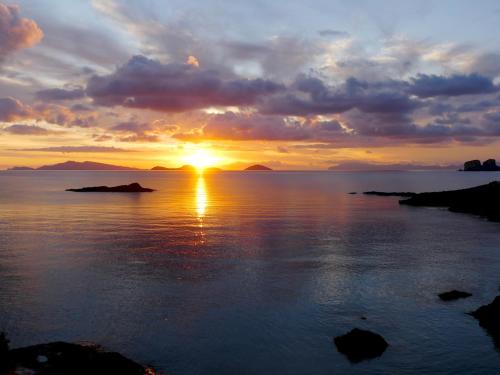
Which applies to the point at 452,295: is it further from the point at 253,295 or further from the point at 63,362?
the point at 63,362

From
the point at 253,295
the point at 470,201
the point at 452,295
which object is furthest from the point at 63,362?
the point at 470,201

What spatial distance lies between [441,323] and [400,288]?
8136 mm

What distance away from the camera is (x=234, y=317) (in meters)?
29.8

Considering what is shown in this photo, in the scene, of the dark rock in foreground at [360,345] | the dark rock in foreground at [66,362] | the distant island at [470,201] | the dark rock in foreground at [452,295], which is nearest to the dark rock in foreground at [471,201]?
the distant island at [470,201]

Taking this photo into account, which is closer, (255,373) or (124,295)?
(255,373)

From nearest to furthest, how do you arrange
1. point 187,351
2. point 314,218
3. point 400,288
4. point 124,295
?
point 187,351
point 124,295
point 400,288
point 314,218

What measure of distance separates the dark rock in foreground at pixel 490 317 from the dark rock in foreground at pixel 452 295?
3.15 meters

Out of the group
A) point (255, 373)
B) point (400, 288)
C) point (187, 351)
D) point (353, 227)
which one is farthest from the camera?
point (353, 227)

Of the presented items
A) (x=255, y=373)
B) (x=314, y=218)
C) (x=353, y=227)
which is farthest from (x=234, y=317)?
(x=314, y=218)

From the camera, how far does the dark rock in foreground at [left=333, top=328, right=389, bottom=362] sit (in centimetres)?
2386

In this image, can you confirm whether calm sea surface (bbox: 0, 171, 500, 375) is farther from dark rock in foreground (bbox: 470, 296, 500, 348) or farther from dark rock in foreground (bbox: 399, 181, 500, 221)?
dark rock in foreground (bbox: 399, 181, 500, 221)

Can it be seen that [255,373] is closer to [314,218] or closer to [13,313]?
[13,313]

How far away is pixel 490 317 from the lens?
28594 mm

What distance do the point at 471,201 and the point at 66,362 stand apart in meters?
112
